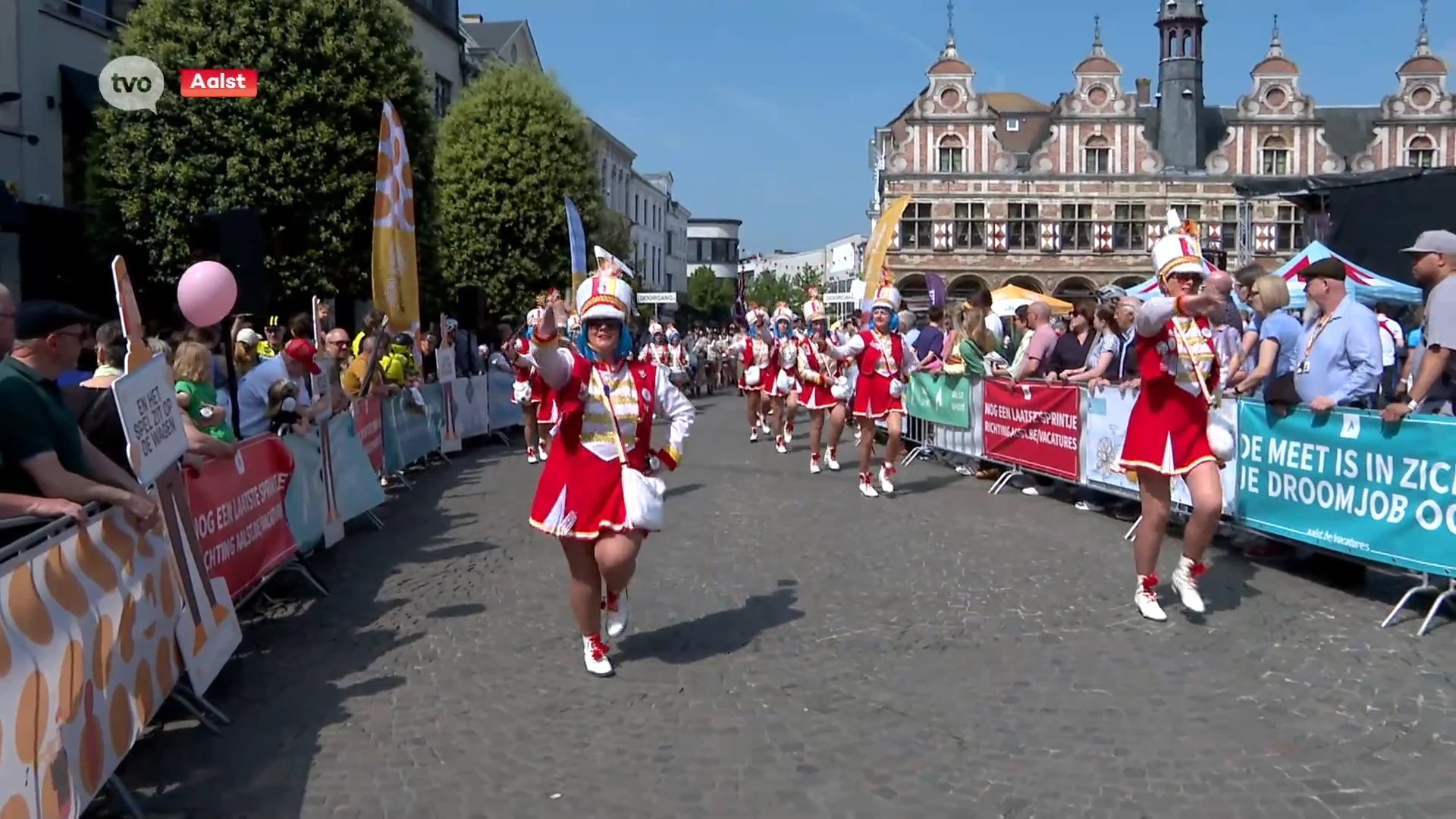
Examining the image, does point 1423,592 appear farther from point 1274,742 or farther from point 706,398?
point 706,398

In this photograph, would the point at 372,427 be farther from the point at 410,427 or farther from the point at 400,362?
the point at 400,362

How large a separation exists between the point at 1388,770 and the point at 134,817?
4.53m

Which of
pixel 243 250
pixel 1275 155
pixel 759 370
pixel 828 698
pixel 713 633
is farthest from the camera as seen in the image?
pixel 1275 155

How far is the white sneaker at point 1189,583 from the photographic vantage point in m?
6.98

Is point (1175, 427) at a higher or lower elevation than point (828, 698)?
higher

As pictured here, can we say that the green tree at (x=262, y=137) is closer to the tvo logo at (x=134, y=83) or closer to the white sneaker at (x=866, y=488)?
the tvo logo at (x=134, y=83)

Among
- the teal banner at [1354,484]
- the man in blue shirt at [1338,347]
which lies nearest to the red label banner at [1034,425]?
the teal banner at [1354,484]

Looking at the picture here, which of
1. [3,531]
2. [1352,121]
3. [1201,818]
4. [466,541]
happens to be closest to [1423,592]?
[1201,818]

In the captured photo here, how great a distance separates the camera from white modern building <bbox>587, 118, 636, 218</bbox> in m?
64.6

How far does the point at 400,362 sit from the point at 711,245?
103m

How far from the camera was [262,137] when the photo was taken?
752 inches

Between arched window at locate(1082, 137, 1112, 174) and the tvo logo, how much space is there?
151 feet

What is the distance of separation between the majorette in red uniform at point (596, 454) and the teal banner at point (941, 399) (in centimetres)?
807

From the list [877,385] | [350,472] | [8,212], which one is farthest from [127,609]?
[8,212]
